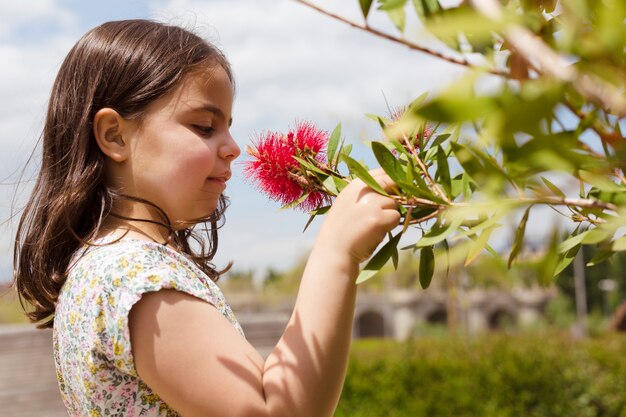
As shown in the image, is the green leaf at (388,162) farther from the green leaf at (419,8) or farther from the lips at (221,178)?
the lips at (221,178)

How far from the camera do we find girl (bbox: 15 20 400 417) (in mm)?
790

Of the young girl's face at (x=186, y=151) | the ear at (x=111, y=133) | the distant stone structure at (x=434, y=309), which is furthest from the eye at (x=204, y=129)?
the distant stone structure at (x=434, y=309)

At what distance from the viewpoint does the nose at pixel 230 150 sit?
0.96 metres

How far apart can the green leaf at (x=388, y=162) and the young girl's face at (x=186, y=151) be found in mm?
359

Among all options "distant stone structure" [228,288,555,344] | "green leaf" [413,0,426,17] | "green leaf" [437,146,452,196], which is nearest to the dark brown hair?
"green leaf" [437,146,452,196]

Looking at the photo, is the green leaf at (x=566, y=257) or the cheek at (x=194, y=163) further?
the cheek at (x=194, y=163)

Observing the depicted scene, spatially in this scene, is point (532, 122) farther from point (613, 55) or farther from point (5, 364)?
point (5, 364)

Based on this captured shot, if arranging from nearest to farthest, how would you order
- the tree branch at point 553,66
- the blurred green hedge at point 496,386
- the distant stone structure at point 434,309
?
the tree branch at point 553,66 < the blurred green hedge at point 496,386 < the distant stone structure at point 434,309

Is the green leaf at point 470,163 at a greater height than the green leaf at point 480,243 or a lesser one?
greater

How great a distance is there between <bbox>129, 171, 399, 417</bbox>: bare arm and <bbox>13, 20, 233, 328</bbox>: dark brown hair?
8.9 inches

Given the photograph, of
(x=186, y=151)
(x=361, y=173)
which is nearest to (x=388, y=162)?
(x=361, y=173)

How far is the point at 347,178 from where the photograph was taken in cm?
82

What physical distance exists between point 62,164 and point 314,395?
55 cm

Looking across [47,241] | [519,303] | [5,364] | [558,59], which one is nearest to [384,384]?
[5,364]
